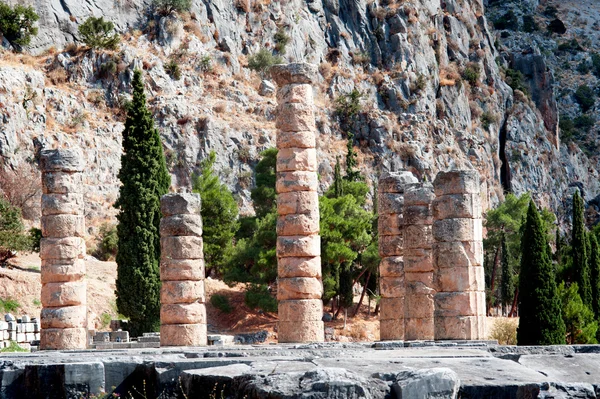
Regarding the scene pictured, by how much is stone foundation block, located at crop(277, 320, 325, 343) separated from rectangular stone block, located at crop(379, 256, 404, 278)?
10.6 ft

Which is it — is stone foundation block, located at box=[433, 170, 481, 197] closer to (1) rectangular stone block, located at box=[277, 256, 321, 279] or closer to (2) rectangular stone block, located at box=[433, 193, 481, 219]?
(2) rectangular stone block, located at box=[433, 193, 481, 219]

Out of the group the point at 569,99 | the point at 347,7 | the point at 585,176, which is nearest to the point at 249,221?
the point at 347,7

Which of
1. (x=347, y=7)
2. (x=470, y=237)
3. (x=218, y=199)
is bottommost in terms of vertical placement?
(x=470, y=237)

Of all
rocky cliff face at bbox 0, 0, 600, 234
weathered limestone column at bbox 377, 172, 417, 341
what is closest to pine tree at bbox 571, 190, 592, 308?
weathered limestone column at bbox 377, 172, 417, 341

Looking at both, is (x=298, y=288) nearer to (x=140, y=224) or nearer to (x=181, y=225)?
(x=181, y=225)

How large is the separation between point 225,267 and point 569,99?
49.7 metres

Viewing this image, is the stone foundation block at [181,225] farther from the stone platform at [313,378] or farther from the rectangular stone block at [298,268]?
the stone platform at [313,378]

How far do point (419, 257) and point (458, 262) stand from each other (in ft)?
9.73

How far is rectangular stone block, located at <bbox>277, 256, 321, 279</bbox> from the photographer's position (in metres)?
21.6

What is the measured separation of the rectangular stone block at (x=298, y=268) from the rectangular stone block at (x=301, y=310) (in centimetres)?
57

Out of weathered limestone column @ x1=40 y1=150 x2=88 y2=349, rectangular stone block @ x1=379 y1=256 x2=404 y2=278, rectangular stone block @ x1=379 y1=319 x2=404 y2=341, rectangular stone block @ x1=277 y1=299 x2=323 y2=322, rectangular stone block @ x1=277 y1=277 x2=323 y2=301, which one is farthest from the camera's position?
rectangular stone block @ x1=379 y1=256 x2=404 y2=278

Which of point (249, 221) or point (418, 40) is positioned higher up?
point (418, 40)

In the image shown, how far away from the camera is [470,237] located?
1991 cm

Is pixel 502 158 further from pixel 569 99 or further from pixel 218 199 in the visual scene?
pixel 218 199
